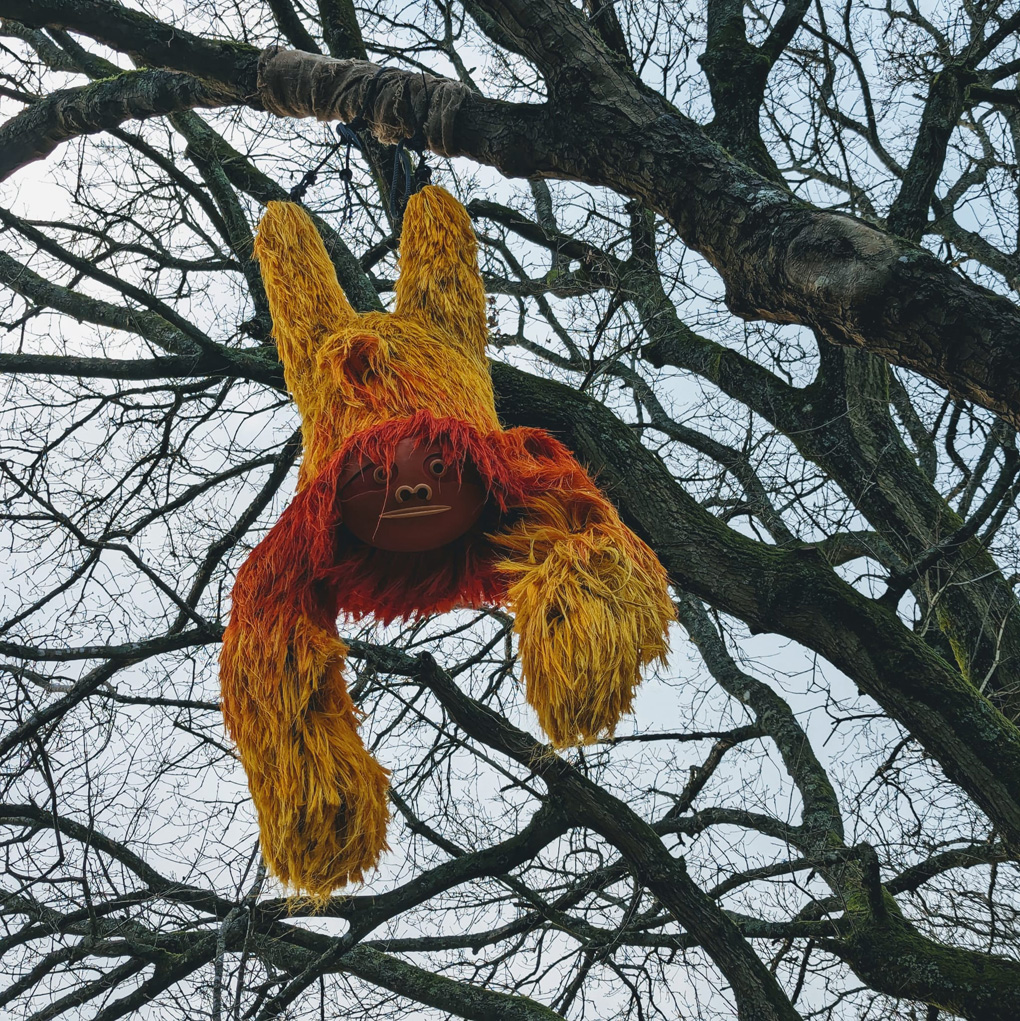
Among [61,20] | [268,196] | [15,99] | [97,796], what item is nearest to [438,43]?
[268,196]

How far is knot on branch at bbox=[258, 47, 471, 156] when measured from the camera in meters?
3.28

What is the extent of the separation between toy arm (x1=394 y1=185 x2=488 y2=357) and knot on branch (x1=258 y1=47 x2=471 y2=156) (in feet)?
1.29

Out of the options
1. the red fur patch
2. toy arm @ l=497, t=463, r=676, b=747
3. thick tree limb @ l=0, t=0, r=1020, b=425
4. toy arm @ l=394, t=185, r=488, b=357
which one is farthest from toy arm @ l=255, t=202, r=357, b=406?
toy arm @ l=497, t=463, r=676, b=747

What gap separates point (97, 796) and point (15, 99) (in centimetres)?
299

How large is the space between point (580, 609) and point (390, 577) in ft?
1.96

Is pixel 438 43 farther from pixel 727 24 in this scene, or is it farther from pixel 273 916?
pixel 273 916

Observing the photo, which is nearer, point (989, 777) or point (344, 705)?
point (344, 705)

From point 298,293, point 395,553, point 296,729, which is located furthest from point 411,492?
point 298,293

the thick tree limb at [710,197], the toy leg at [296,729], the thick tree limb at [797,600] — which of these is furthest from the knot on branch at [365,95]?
the toy leg at [296,729]

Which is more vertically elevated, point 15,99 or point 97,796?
point 15,99

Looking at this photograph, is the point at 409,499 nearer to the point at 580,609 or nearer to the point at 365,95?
the point at 580,609

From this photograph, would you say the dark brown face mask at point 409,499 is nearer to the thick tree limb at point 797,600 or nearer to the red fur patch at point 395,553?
the red fur patch at point 395,553

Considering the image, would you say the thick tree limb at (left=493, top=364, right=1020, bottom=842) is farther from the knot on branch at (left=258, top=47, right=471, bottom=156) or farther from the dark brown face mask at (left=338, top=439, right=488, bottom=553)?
the dark brown face mask at (left=338, top=439, right=488, bottom=553)

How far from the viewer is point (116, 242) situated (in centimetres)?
459
